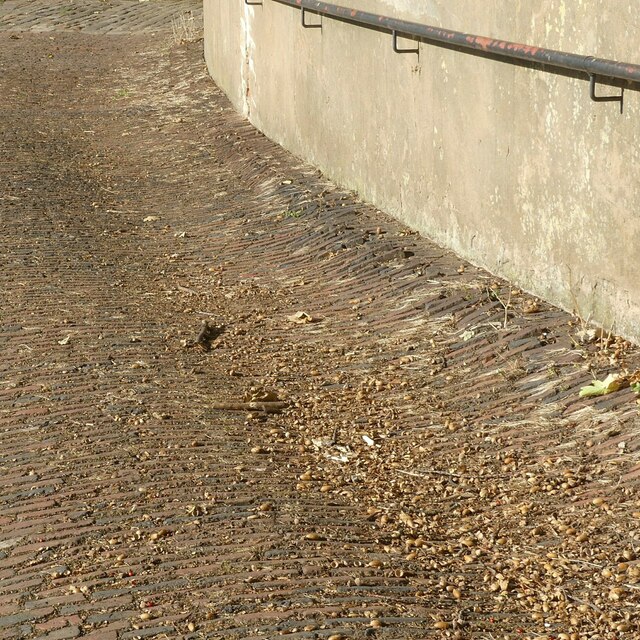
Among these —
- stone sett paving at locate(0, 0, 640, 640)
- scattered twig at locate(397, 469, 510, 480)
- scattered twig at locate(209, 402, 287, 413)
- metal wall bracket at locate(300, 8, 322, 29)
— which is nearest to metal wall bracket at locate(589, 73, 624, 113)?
stone sett paving at locate(0, 0, 640, 640)

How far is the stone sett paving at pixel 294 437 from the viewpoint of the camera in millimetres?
3992

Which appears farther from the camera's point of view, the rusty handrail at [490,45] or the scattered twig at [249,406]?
the scattered twig at [249,406]

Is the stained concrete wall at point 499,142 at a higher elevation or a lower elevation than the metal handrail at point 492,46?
lower

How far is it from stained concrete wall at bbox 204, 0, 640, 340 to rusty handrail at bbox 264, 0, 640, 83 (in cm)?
11

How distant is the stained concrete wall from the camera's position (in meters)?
5.76

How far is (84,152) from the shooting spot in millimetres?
11727

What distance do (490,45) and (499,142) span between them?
602mm

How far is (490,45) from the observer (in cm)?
659

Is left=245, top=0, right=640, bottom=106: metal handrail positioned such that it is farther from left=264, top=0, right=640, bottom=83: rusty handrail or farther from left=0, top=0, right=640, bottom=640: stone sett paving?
left=0, top=0, right=640, bottom=640: stone sett paving

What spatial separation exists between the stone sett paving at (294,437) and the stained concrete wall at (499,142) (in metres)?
0.24

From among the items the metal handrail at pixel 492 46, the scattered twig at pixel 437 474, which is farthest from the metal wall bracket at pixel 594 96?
the scattered twig at pixel 437 474

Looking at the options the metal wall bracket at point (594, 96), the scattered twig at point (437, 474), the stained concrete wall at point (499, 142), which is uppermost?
A: the metal wall bracket at point (594, 96)

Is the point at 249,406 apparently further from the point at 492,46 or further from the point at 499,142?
the point at 492,46

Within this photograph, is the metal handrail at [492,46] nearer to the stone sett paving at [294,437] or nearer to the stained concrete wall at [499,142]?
the stained concrete wall at [499,142]
